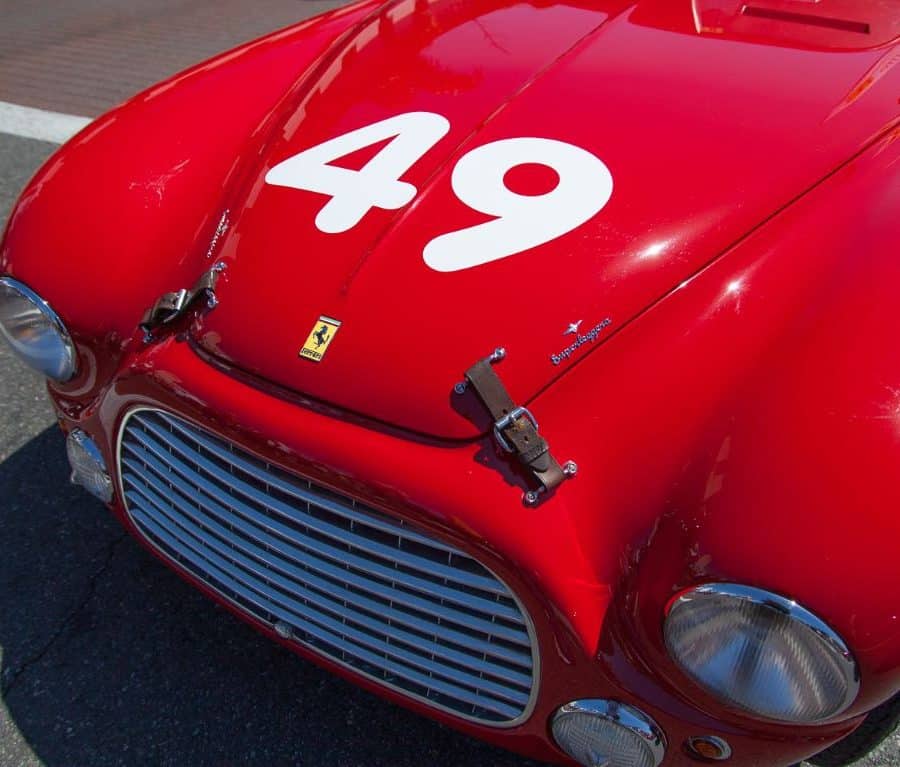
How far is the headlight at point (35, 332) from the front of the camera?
1904 mm

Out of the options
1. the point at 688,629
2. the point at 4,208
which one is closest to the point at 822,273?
the point at 688,629

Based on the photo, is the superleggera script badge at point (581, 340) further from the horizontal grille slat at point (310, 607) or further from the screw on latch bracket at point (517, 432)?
the horizontal grille slat at point (310, 607)

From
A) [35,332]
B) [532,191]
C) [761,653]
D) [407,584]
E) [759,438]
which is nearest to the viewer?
[761,653]

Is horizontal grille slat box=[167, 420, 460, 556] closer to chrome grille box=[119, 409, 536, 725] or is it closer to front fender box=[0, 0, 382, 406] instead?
chrome grille box=[119, 409, 536, 725]

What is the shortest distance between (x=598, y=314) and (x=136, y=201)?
1.07 metres

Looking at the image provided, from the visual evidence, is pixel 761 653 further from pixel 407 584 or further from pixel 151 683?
pixel 151 683

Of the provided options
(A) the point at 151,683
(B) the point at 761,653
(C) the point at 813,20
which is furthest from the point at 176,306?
(C) the point at 813,20

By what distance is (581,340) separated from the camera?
1.58 metres

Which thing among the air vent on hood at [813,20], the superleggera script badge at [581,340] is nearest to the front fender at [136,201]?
the superleggera script badge at [581,340]

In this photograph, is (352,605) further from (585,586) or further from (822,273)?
(822,273)

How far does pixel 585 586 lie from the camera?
141cm

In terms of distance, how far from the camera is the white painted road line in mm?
4770

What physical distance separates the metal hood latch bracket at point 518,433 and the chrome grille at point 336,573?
0.17m

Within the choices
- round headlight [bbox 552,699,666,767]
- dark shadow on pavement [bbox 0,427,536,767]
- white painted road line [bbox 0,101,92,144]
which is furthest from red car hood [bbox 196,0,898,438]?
white painted road line [bbox 0,101,92,144]
